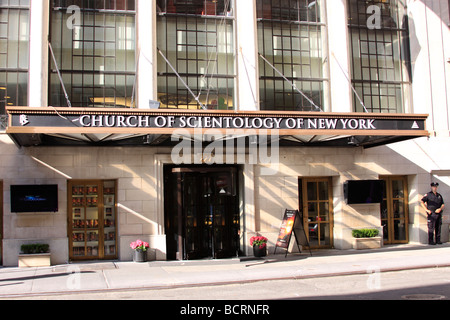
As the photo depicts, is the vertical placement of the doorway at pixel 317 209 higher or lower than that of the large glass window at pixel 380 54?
lower

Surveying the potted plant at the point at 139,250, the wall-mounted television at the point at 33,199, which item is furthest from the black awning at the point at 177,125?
the potted plant at the point at 139,250

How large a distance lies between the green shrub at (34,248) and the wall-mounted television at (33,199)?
1034mm

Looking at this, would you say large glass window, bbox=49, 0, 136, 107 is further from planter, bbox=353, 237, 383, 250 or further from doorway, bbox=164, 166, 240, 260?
planter, bbox=353, 237, 383, 250

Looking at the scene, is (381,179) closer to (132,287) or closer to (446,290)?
(446,290)

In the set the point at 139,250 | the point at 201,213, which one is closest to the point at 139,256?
the point at 139,250

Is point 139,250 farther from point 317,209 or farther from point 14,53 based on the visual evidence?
point 14,53

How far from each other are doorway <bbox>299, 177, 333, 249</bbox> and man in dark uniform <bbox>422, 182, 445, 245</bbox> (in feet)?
11.2

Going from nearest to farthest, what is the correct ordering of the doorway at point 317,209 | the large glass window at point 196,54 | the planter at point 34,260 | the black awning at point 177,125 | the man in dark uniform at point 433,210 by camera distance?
the black awning at point 177,125
the planter at point 34,260
the large glass window at point 196,54
the man in dark uniform at point 433,210
the doorway at point 317,209

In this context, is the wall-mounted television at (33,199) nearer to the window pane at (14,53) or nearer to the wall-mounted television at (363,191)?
the window pane at (14,53)

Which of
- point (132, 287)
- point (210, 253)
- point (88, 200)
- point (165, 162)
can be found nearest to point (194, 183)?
point (165, 162)

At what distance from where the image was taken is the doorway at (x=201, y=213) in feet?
49.7

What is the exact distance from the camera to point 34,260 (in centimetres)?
1433

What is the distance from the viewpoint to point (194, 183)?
15.4 metres

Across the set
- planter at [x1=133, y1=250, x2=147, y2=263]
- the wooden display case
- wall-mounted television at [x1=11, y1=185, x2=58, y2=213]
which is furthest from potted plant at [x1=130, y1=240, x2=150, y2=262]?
wall-mounted television at [x1=11, y1=185, x2=58, y2=213]
